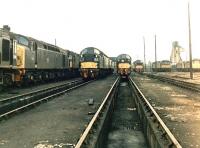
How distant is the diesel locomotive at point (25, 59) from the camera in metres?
22.8

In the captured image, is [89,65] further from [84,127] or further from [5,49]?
[84,127]

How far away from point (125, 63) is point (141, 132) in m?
37.3

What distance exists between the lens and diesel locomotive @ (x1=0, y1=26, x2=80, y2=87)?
22812 mm

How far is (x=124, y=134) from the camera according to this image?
12164mm

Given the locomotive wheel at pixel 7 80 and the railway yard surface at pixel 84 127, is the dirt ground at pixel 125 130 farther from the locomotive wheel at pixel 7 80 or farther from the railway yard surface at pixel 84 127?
the locomotive wheel at pixel 7 80

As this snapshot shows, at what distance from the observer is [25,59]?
27.3 metres

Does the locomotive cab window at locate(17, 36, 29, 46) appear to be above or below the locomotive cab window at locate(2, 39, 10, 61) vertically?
above

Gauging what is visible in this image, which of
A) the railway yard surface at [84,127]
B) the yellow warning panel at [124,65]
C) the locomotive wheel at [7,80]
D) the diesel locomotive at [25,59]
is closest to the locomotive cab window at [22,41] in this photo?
the diesel locomotive at [25,59]

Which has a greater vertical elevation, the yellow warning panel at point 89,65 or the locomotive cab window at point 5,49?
the locomotive cab window at point 5,49

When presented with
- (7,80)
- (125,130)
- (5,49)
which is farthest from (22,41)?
(125,130)

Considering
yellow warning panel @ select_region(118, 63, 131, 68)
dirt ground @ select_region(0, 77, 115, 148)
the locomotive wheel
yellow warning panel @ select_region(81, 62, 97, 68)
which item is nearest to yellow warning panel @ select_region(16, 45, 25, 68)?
the locomotive wheel

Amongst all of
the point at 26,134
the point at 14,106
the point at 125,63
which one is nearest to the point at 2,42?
the point at 14,106

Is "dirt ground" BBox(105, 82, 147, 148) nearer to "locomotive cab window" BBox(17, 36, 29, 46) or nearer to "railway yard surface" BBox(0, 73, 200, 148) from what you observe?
"railway yard surface" BBox(0, 73, 200, 148)

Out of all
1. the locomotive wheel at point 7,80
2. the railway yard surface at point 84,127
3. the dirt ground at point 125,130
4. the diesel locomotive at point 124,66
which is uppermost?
the diesel locomotive at point 124,66
